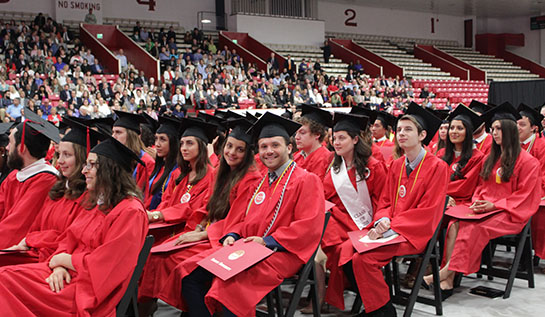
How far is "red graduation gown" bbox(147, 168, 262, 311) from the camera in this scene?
3.89 metres

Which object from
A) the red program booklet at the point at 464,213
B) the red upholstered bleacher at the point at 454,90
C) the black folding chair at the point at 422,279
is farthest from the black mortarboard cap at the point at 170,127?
the red upholstered bleacher at the point at 454,90

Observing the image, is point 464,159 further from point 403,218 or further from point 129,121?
point 129,121

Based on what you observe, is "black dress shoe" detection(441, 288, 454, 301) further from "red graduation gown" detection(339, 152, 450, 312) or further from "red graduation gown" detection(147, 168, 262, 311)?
"red graduation gown" detection(147, 168, 262, 311)

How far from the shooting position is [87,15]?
2392 cm

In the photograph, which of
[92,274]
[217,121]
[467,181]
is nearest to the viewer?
[92,274]

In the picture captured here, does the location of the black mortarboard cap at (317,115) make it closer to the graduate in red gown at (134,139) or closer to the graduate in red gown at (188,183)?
the graduate in red gown at (188,183)

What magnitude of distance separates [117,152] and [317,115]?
2315 millimetres

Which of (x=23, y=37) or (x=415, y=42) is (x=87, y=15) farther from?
(x=415, y=42)

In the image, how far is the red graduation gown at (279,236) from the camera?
11.2 ft

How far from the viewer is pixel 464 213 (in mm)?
5023

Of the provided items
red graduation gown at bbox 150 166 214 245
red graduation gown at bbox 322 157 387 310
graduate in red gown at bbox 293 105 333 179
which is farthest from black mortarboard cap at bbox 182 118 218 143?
red graduation gown at bbox 322 157 387 310

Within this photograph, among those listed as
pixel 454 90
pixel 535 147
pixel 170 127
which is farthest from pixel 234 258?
pixel 454 90

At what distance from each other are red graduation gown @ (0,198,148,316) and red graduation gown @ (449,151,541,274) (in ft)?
9.11

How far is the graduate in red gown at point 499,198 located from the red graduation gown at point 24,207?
331 centimetres
